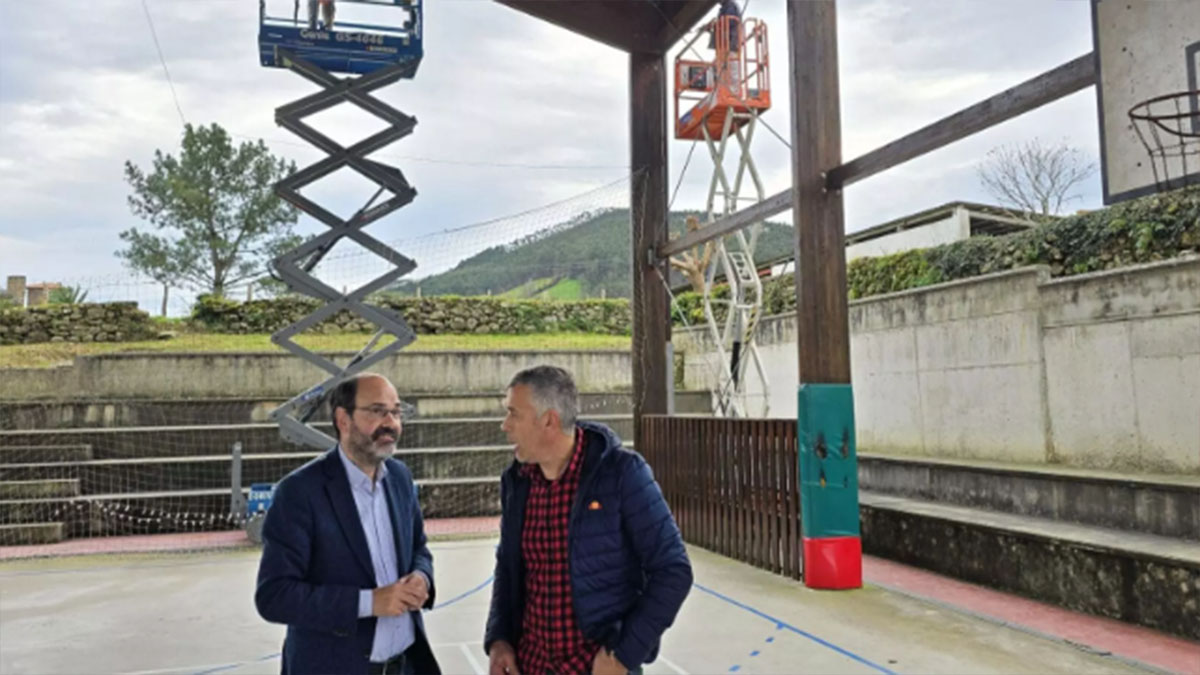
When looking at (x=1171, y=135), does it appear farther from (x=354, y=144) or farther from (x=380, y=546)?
(x=354, y=144)

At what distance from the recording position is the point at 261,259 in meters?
16.7

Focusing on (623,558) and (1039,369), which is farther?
(1039,369)

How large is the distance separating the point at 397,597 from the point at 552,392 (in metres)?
0.60

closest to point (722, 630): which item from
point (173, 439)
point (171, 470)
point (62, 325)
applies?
point (171, 470)

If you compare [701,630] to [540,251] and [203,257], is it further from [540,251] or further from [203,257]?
[203,257]

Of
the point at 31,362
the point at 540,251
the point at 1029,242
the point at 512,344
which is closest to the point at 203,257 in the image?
the point at 31,362

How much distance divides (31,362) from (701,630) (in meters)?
11.6

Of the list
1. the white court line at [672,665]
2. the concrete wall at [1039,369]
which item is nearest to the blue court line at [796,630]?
the white court line at [672,665]

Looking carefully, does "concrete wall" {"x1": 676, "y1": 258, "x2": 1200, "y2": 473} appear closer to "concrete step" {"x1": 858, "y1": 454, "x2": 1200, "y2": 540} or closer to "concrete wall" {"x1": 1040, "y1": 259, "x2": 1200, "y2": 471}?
"concrete wall" {"x1": 1040, "y1": 259, "x2": 1200, "y2": 471}

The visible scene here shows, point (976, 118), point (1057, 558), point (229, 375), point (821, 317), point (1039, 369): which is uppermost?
point (976, 118)

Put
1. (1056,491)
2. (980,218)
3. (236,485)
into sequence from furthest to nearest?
(980,218), (236,485), (1056,491)

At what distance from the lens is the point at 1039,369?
7246mm

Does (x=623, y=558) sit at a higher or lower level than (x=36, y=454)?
higher

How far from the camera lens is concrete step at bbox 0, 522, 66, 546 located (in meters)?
8.02
